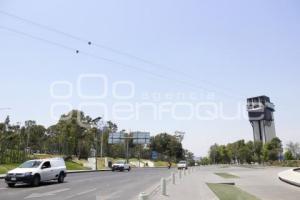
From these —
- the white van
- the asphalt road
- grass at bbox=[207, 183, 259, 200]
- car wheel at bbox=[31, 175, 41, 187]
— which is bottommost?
grass at bbox=[207, 183, 259, 200]

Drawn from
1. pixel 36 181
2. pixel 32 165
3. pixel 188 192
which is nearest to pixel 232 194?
pixel 188 192

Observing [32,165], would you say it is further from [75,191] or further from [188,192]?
[188,192]

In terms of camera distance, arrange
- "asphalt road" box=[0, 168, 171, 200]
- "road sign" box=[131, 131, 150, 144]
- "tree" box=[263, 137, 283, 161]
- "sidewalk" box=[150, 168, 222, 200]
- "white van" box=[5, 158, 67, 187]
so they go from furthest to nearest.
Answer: "tree" box=[263, 137, 283, 161], "road sign" box=[131, 131, 150, 144], "white van" box=[5, 158, 67, 187], "sidewalk" box=[150, 168, 222, 200], "asphalt road" box=[0, 168, 171, 200]

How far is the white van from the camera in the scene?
22984 millimetres

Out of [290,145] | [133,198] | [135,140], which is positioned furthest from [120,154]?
[133,198]

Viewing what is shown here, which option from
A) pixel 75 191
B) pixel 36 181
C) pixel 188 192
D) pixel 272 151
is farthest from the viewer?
pixel 272 151

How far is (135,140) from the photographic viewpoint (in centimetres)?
8525

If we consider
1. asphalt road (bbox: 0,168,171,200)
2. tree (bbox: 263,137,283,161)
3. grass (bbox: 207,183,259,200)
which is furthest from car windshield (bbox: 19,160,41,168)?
tree (bbox: 263,137,283,161)

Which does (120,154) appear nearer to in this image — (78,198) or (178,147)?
(178,147)

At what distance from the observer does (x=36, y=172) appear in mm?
23875

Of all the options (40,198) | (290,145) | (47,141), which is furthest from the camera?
(290,145)

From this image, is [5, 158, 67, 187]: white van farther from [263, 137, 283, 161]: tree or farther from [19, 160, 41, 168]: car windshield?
[263, 137, 283, 161]: tree

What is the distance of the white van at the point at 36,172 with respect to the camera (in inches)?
905

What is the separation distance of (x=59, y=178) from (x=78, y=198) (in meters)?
10.9
